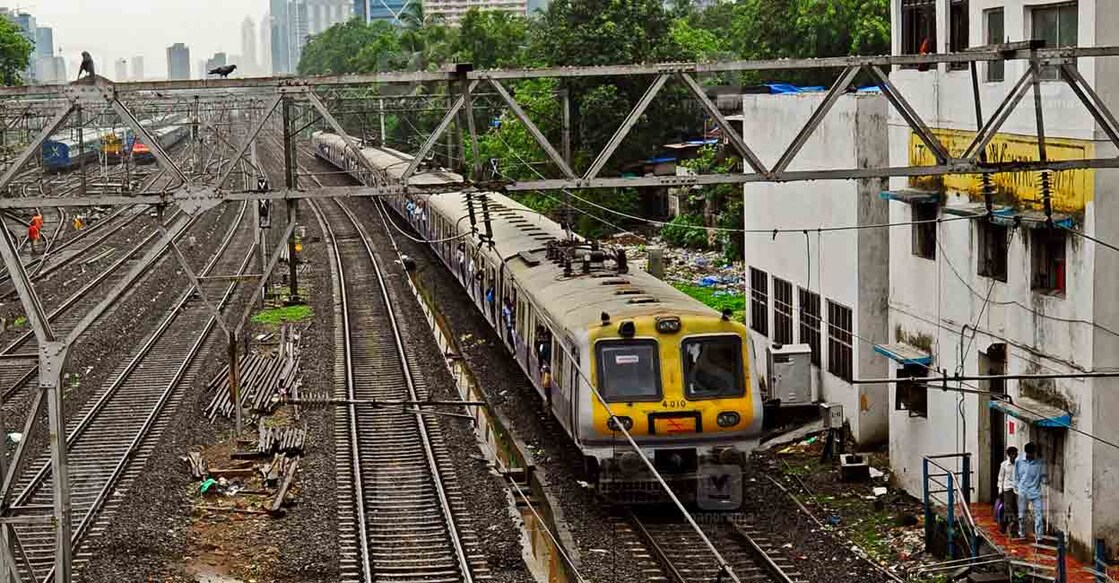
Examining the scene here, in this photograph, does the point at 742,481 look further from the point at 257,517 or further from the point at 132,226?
the point at 132,226

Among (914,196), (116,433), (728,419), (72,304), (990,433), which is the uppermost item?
(914,196)

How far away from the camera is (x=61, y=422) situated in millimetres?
11250

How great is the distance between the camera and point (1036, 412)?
1388 centimetres

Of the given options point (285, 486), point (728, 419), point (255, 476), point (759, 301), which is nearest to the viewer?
point (728, 419)

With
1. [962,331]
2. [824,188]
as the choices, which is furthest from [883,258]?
[962,331]

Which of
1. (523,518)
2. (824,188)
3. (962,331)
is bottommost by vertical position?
(523,518)

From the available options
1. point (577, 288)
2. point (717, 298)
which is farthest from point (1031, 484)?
point (717, 298)

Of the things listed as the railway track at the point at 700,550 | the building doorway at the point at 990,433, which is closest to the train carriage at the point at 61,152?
the railway track at the point at 700,550

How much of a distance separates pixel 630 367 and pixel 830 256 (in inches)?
227

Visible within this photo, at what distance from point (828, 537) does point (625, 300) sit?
3451mm

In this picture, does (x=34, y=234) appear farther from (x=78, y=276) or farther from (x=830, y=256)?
(x=830, y=256)

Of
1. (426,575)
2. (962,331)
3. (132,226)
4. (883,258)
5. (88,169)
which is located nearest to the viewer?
(426,575)

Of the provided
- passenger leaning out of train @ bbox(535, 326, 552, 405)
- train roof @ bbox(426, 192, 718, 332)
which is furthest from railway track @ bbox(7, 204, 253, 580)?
train roof @ bbox(426, 192, 718, 332)

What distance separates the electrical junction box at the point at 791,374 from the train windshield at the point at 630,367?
177 inches
